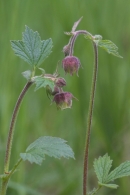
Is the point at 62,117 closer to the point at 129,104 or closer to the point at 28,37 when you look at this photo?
the point at 129,104

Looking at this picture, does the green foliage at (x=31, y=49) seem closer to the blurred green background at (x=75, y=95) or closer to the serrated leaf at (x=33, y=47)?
the serrated leaf at (x=33, y=47)

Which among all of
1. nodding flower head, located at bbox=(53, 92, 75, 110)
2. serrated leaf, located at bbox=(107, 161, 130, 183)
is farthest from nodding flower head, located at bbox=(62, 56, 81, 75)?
serrated leaf, located at bbox=(107, 161, 130, 183)

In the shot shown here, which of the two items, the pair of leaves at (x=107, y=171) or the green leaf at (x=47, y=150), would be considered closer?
the green leaf at (x=47, y=150)

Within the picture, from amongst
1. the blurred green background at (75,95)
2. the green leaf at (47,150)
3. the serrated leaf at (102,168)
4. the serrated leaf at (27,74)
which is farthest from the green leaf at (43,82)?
the blurred green background at (75,95)

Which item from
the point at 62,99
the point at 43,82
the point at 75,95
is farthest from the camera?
the point at 75,95

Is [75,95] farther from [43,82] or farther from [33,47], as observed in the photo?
[43,82]

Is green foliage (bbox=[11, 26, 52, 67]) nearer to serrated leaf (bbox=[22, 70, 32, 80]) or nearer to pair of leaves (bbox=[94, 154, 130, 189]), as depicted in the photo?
serrated leaf (bbox=[22, 70, 32, 80])

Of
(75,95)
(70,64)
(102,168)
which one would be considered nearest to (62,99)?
(70,64)
